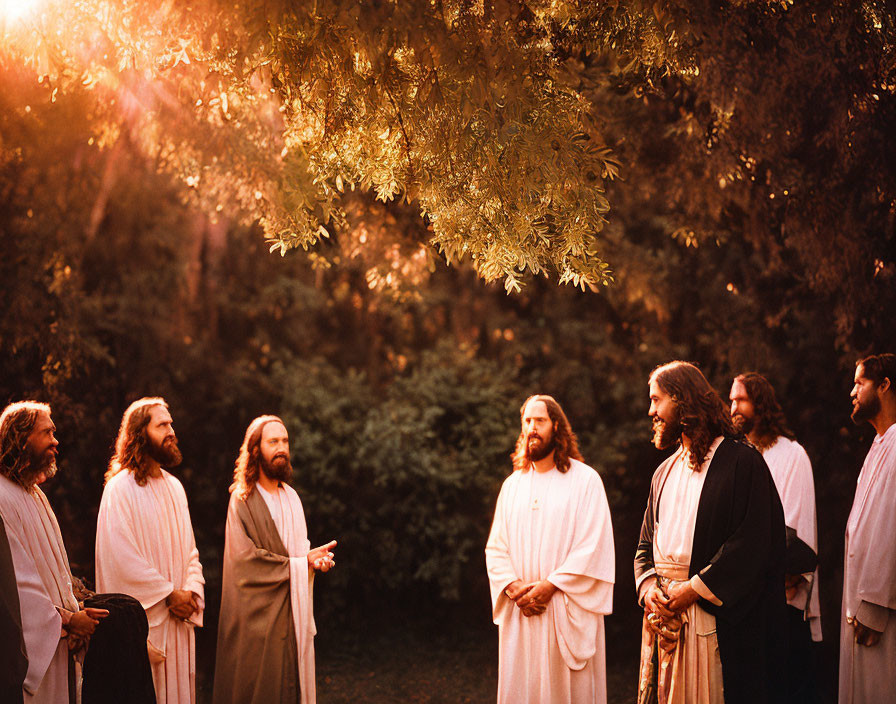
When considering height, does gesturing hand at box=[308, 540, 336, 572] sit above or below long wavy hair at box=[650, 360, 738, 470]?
below

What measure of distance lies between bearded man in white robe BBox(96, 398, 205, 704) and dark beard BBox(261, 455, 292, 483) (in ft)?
2.11

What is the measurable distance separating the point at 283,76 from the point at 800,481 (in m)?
4.53

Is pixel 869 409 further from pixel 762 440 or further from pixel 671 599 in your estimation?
pixel 671 599

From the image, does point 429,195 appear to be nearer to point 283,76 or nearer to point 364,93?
point 364,93

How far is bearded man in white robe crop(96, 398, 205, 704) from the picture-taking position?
6.00m

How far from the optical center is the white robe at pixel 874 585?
17.7ft

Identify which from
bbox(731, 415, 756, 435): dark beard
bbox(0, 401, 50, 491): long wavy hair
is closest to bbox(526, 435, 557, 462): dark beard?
bbox(731, 415, 756, 435): dark beard

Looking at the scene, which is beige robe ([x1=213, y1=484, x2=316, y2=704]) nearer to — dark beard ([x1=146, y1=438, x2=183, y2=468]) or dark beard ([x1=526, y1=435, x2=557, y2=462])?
dark beard ([x1=146, y1=438, x2=183, y2=468])

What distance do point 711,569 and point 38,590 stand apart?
3.61m

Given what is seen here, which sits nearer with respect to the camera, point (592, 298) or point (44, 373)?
point (44, 373)

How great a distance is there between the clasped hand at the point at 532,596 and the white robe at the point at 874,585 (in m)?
1.88

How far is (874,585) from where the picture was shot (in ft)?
17.9

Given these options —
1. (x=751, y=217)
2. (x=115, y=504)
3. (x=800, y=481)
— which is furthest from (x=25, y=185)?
(x=800, y=481)

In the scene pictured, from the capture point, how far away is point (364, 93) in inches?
202
